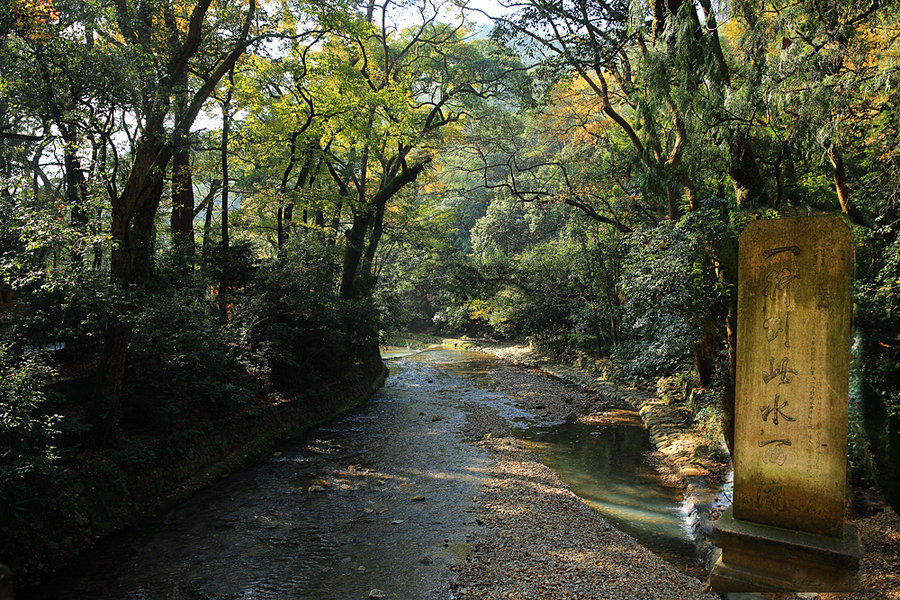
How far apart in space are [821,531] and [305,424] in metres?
9.74

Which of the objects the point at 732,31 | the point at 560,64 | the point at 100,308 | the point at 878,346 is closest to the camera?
the point at 878,346

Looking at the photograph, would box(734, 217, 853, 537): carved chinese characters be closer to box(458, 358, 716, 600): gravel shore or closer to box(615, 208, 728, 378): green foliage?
box(458, 358, 716, 600): gravel shore

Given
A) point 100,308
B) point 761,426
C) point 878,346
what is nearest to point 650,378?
point 878,346

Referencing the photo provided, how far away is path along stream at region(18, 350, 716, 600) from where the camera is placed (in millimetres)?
5043

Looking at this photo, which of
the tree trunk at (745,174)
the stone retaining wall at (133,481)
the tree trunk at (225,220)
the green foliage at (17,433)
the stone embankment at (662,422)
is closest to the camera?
the green foliage at (17,433)

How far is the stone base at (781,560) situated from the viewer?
317 centimetres

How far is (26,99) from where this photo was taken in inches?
274

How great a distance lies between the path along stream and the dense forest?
1257mm

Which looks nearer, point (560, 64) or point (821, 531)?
point (821, 531)

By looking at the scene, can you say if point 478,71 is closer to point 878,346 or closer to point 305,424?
point 305,424

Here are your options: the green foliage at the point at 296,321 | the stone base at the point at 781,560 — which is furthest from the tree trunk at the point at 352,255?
the stone base at the point at 781,560

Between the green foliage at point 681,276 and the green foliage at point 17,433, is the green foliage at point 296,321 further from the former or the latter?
the green foliage at point 681,276

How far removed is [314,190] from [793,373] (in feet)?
39.3

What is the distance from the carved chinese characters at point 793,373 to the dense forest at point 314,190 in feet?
1.91
